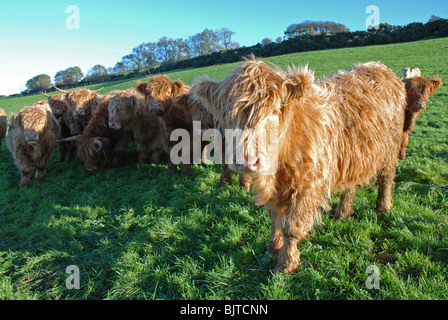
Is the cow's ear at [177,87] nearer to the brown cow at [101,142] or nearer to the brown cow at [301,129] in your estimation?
the brown cow at [101,142]

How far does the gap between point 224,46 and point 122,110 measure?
52118 millimetres

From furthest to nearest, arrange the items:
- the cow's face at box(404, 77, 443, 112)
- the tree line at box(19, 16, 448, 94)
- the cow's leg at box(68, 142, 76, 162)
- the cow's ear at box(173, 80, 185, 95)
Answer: the tree line at box(19, 16, 448, 94)
the cow's leg at box(68, 142, 76, 162)
the cow's ear at box(173, 80, 185, 95)
the cow's face at box(404, 77, 443, 112)

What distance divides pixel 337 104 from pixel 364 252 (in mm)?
1778

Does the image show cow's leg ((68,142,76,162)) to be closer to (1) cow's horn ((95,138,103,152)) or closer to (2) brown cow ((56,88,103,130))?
(2) brown cow ((56,88,103,130))

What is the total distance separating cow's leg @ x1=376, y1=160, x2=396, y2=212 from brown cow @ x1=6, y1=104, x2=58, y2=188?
7.27 metres

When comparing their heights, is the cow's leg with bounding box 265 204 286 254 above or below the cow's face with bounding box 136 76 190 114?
below

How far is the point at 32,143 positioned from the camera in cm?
616

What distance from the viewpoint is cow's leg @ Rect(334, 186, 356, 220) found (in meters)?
3.80

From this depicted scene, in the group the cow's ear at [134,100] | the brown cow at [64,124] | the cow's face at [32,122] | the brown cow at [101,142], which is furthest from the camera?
the brown cow at [64,124]

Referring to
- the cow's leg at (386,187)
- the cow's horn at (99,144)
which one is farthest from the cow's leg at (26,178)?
the cow's leg at (386,187)

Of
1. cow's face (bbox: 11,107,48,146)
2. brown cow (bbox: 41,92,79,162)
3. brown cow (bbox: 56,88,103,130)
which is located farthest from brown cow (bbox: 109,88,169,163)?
brown cow (bbox: 41,92,79,162)

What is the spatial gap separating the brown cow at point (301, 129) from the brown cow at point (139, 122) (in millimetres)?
4363

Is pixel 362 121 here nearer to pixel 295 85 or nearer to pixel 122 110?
pixel 295 85

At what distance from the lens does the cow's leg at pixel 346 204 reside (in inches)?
149
